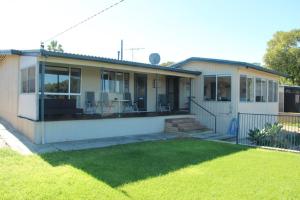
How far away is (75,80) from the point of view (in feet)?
43.4

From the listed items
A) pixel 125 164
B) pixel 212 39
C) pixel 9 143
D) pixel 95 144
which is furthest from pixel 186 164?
pixel 212 39

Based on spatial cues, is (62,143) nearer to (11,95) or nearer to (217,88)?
(11,95)

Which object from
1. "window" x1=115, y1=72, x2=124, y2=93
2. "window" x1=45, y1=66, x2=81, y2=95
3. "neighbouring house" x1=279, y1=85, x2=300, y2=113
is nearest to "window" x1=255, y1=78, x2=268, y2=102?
"window" x1=115, y1=72, x2=124, y2=93

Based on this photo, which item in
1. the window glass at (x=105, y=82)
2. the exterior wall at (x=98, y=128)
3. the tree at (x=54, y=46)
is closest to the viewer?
the exterior wall at (x=98, y=128)

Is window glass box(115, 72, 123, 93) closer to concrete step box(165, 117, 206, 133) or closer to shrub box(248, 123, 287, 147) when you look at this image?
concrete step box(165, 117, 206, 133)

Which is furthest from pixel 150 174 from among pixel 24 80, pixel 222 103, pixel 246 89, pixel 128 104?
pixel 246 89

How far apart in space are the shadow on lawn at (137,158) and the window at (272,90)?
9.42 m

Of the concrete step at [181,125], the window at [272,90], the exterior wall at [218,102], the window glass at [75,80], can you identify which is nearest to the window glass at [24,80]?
the window glass at [75,80]

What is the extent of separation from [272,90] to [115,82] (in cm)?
1013

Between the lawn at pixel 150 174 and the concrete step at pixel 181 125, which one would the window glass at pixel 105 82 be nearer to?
the concrete step at pixel 181 125

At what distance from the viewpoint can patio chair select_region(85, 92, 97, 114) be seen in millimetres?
13469

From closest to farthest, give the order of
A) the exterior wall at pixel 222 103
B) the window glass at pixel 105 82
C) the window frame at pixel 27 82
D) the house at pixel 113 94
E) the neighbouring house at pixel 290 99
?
the house at pixel 113 94 < the window frame at pixel 27 82 < the window glass at pixel 105 82 < the exterior wall at pixel 222 103 < the neighbouring house at pixel 290 99

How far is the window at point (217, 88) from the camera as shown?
577 inches

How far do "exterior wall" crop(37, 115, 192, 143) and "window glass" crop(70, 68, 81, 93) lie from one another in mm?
2574
